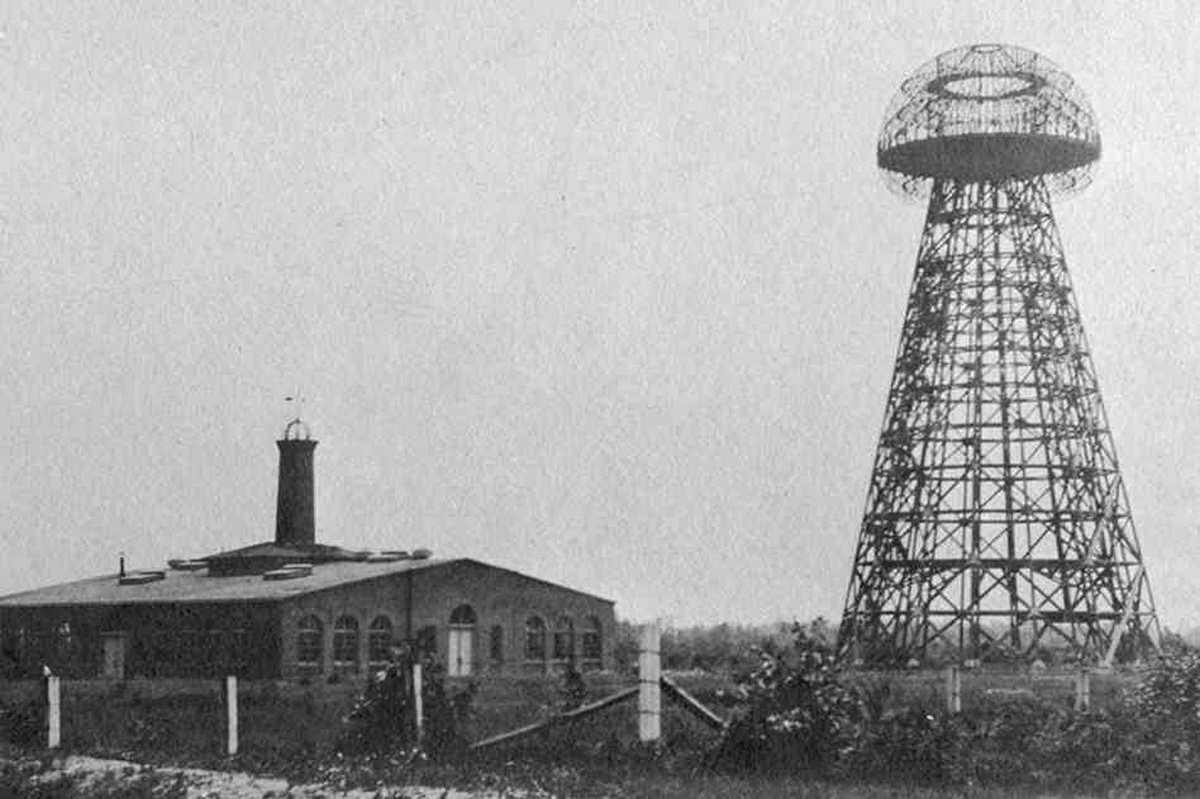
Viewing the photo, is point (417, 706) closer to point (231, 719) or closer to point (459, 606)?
point (231, 719)

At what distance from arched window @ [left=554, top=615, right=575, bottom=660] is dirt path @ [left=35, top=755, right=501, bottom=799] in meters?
30.6

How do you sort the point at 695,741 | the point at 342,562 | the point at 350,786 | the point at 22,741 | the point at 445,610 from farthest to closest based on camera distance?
the point at 342,562
the point at 445,610
the point at 22,741
the point at 695,741
the point at 350,786

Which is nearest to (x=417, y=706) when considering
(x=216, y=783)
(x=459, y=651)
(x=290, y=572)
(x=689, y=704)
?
(x=216, y=783)

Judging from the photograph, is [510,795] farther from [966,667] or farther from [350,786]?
[966,667]

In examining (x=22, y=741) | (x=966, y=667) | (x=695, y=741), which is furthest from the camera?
(x=966, y=667)

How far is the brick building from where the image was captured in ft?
162

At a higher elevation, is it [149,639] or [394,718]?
[149,639]

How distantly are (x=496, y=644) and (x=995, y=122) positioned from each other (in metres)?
19.5

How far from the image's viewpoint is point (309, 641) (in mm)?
49375

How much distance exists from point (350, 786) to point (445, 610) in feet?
105

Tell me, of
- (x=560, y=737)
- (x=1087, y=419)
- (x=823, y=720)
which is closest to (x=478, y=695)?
(x=560, y=737)

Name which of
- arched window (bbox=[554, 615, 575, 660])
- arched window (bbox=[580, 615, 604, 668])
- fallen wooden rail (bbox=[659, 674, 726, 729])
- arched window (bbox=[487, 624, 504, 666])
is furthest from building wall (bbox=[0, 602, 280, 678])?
fallen wooden rail (bbox=[659, 674, 726, 729])

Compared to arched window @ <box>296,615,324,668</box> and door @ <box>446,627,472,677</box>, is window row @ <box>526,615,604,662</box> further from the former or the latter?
arched window @ <box>296,615,324,668</box>

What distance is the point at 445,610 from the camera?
172 feet
